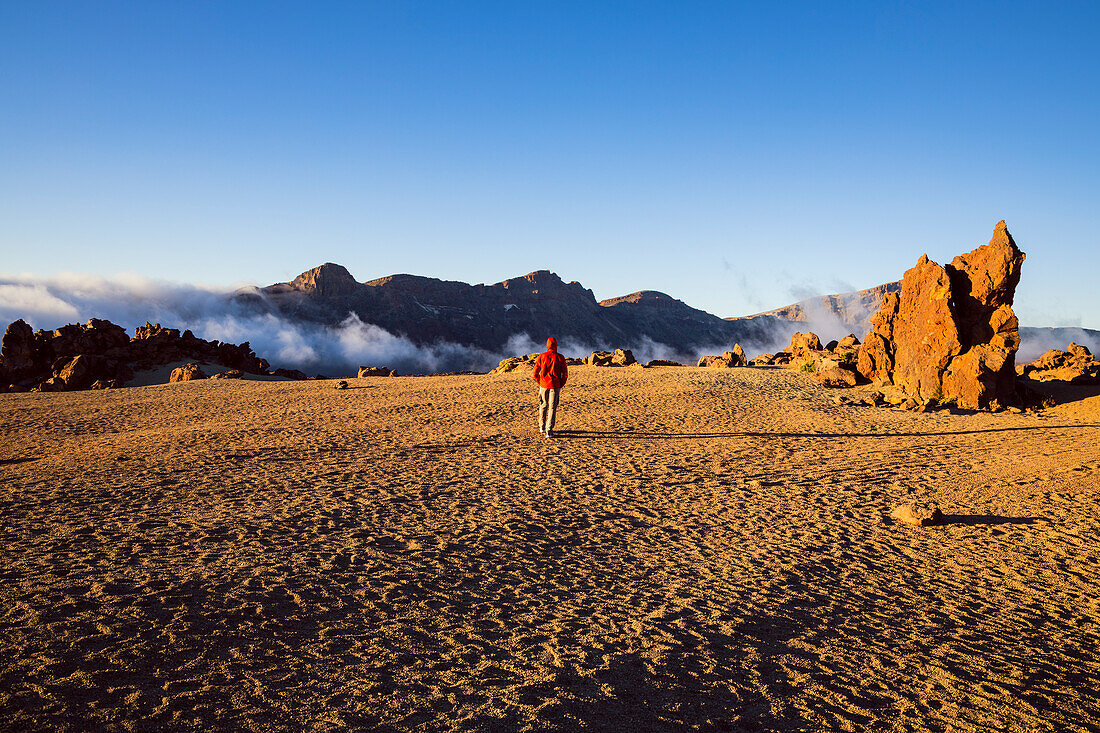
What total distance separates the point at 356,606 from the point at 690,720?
2.78 meters

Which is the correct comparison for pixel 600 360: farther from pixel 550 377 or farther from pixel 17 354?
pixel 17 354

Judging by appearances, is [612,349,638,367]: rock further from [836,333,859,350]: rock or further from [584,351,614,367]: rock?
[836,333,859,350]: rock

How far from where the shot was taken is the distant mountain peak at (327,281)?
9775 centimetres

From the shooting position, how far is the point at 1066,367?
2198cm

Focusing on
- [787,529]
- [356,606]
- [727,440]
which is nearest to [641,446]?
[727,440]

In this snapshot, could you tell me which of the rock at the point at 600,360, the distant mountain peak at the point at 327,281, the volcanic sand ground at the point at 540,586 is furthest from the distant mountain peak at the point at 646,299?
the volcanic sand ground at the point at 540,586

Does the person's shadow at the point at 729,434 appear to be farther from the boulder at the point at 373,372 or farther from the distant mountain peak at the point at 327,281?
the distant mountain peak at the point at 327,281

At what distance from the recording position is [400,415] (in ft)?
53.3

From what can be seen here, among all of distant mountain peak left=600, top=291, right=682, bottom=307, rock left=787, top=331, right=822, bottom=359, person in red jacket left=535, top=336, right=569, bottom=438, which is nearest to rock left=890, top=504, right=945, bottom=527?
person in red jacket left=535, top=336, right=569, bottom=438

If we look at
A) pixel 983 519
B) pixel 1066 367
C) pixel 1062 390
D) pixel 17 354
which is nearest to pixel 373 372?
pixel 17 354

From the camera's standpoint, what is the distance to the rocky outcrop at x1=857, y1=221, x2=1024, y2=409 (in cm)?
1742

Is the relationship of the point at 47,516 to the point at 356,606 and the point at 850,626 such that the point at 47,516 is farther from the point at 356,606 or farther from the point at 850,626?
the point at 850,626

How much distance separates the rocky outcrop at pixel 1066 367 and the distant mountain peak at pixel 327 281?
92042 millimetres

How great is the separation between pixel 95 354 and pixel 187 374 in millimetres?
5144
